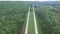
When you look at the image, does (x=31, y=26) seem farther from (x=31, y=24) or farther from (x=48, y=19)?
(x=48, y=19)

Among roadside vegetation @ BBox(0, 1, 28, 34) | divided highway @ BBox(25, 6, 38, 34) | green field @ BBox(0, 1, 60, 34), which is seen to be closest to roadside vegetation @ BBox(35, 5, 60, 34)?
green field @ BBox(0, 1, 60, 34)

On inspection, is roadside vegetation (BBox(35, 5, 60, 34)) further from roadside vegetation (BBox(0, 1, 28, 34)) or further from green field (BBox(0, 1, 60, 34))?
roadside vegetation (BBox(0, 1, 28, 34))

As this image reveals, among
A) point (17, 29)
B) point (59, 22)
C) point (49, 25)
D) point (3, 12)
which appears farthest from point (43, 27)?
point (3, 12)

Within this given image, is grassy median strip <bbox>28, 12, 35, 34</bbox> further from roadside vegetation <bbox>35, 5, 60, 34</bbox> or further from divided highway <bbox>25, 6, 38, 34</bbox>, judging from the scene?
roadside vegetation <bbox>35, 5, 60, 34</bbox>

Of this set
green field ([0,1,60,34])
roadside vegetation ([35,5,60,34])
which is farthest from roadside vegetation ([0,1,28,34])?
roadside vegetation ([35,5,60,34])

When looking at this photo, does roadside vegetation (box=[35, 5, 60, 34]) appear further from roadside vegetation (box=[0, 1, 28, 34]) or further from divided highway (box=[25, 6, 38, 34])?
roadside vegetation (box=[0, 1, 28, 34])

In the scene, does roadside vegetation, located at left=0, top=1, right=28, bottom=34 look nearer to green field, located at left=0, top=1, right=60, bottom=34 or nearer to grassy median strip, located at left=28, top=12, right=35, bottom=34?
green field, located at left=0, top=1, right=60, bottom=34

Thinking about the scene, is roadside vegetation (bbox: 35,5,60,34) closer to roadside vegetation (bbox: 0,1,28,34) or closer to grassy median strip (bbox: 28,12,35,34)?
grassy median strip (bbox: 28,12,35,34)

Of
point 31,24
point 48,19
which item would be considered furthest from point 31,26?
point 48,19

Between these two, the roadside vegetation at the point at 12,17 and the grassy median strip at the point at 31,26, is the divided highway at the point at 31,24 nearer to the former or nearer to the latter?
the grassy median strip at the point at 31,26

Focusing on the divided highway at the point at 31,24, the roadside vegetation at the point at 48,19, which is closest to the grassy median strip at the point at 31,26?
the divided highway at the point at 31,24

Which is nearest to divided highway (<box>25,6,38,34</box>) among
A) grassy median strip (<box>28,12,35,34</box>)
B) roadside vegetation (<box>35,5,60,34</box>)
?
grassy median strip (<box>28,12,35,34</box>)
